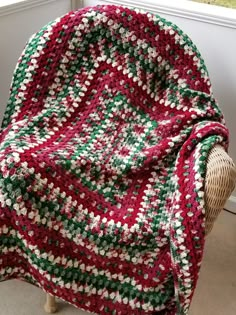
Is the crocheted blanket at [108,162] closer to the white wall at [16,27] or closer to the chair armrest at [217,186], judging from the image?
the chair armrest at [217,186]

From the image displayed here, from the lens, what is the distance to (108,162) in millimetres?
1471

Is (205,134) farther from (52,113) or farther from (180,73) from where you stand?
(52,113)

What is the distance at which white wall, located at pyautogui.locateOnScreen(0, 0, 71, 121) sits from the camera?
178 cm

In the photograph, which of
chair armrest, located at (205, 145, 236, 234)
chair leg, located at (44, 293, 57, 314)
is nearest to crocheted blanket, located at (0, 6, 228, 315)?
chair armrest, located at (205, 145, 236, 234)

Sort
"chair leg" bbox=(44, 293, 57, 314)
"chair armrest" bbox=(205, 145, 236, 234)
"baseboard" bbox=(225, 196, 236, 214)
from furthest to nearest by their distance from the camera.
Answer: "baseboard" bbox=(225, 196, 236, 214), "chair leg" bbox=(44, 293, 57, 314), "chair armrest" bbox=(205, 145, 236, 234)

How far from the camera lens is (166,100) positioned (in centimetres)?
156

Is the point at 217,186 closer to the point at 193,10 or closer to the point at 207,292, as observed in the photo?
the point at 207,292

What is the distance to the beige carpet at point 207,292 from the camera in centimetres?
161

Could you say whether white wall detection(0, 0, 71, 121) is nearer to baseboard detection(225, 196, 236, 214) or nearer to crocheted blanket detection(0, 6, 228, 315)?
crocheted blanket detection(0, 6, 228, 315)

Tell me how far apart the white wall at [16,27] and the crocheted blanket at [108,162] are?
30cm

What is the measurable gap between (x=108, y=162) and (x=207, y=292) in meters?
0.63

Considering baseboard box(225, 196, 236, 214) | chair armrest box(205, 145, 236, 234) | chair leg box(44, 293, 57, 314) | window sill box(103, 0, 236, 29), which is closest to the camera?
chair armrest box(205, 145, 236, 234)

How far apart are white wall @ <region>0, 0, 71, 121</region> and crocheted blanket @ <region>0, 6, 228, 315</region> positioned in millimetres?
305

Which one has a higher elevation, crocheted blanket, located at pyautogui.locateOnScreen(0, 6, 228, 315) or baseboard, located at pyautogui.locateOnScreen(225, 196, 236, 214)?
crocheted blanket, located at pyautogui.locateOnScreen(0, 6, 228, 315)
